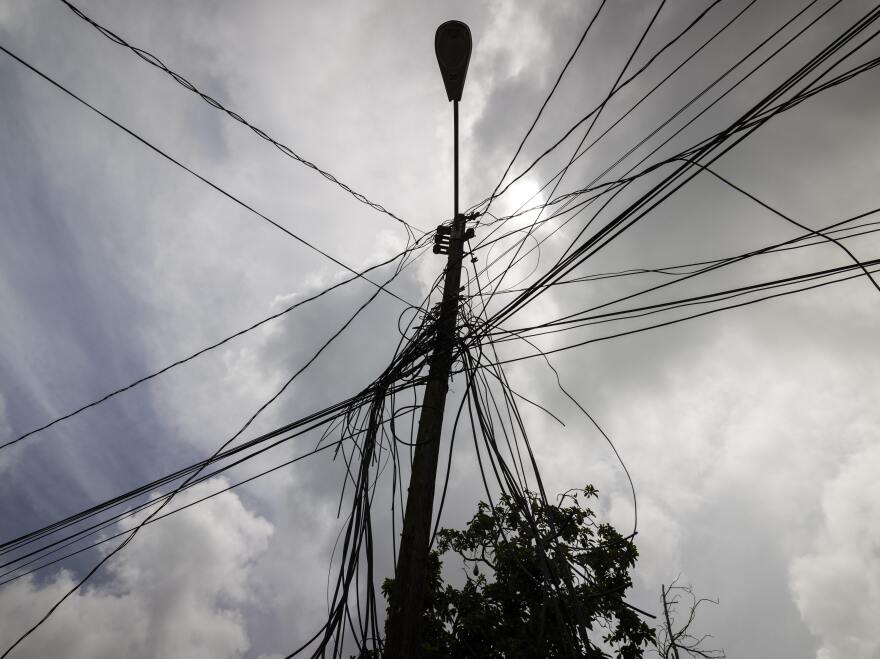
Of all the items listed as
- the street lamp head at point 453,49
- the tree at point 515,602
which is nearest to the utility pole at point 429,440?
the street lamp head at point 453,49

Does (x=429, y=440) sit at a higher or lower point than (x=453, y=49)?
lower

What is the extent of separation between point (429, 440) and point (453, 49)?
3005 mm

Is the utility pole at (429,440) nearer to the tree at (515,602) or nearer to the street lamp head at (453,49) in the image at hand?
the street lamp head at (453,49)

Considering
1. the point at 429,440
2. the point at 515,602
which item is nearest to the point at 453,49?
the point at 429,440

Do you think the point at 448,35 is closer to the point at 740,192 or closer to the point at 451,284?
the point at 451,284

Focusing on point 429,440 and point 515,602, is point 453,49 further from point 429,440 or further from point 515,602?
point 515,602

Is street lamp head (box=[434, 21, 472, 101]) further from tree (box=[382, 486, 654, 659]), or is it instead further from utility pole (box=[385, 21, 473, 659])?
tree (box=[382, 486, 654, 659])

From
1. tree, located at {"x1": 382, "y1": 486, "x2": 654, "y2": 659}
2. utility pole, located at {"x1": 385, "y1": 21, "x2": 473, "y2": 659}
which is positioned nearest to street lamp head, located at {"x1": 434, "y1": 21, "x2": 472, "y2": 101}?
utility pole, located at {"x1": 385, "y1": 21, "x2": 473, "y2": 659}

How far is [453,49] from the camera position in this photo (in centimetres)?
333

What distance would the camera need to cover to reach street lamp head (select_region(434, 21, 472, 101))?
3291mm

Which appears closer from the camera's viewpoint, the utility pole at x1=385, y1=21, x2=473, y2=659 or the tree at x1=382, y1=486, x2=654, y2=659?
the utility pole at x1=385, y1=21, x2=473, y2=659

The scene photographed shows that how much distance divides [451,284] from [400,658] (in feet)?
8.01

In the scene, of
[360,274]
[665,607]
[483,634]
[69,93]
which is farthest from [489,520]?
[69,93]

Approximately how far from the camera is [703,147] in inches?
80.6
